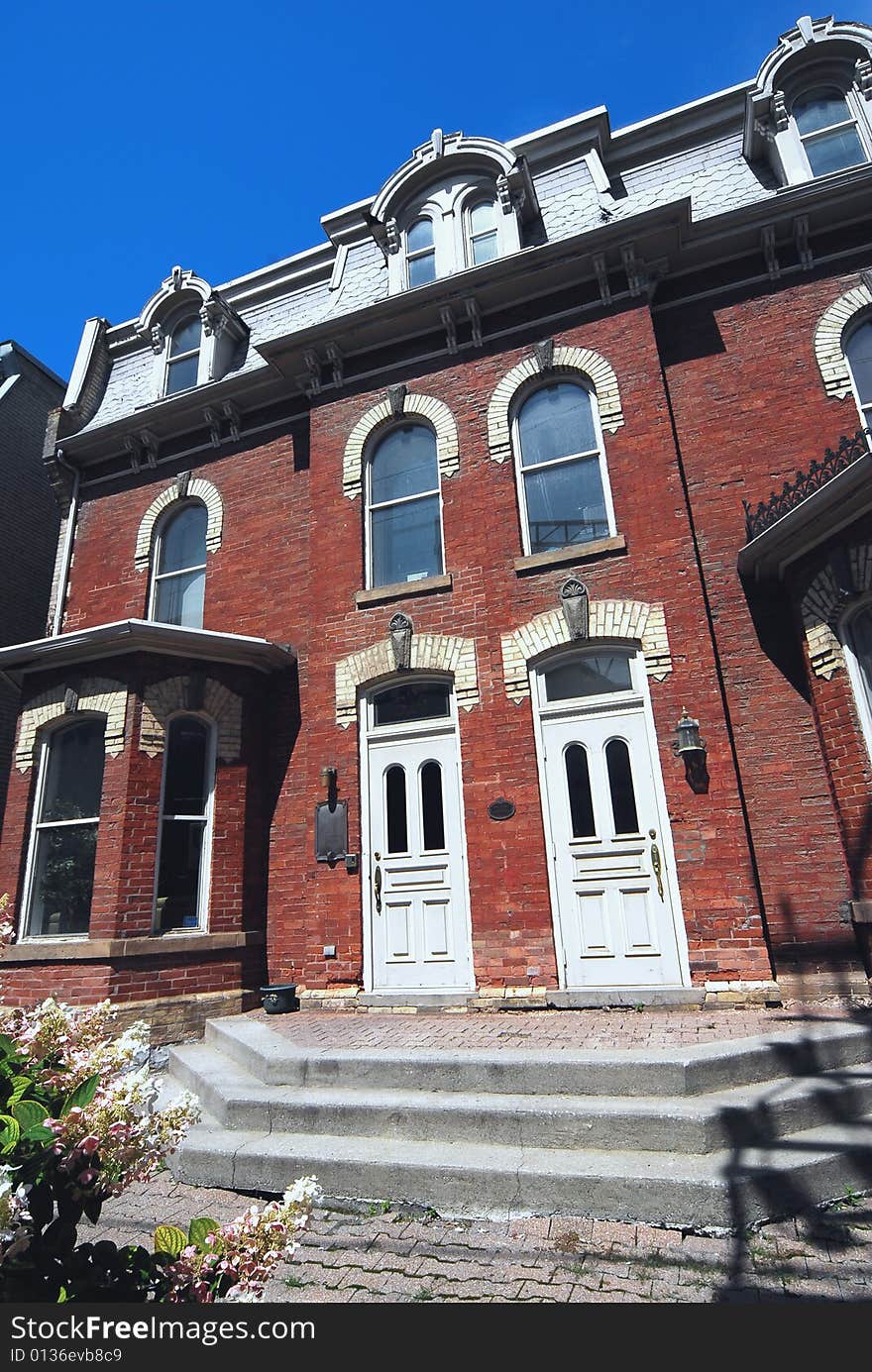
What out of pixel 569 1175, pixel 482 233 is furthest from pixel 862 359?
pixel 569 1175

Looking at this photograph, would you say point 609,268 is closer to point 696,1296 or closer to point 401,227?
point 401,227

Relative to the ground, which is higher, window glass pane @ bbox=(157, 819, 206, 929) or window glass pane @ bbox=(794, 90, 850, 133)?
window glass pane @ bbox=(794, 90, 850, 133)

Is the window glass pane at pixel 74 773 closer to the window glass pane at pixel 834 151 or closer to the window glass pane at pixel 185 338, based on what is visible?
the window glass pane at pixel 185 338

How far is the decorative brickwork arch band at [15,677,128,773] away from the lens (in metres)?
8.28

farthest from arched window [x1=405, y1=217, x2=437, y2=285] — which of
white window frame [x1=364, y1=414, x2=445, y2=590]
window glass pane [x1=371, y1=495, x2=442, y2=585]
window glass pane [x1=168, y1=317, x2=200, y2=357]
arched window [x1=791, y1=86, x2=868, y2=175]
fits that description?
arched window [x1=791, y1=86, x2=868, y2=175]

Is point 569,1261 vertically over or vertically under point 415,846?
under

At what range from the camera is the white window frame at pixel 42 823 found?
8.08 m

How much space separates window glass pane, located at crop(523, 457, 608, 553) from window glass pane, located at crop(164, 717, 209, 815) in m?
4.49

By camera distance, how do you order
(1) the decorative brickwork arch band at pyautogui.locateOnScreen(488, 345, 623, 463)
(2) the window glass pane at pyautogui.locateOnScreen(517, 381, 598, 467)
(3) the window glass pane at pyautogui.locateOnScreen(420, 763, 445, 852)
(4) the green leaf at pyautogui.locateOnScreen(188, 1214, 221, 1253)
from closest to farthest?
1. (4) the green leaf at pyautogui.locateOnScreen(188, 1214, 221, 1253)
2. (3) the window glass pane at pyautogui.locateOnScreen(420, 763, 445, 852)
3. (1) the decorative brickwork arch band at pyautogui.locateOnScreen(488, 345, 623, 463)
4. (2) the window glass pane at pyautogui.locateOnScreen(517, 381, 598, 467)

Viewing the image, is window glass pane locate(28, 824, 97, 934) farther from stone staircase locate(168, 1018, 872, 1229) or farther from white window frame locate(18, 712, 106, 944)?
stone staircase locate(168, 1018, 872, 1229)

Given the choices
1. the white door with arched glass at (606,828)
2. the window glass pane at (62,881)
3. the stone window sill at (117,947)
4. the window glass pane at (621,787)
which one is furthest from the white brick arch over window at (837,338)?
the window glass pane at (62,881)

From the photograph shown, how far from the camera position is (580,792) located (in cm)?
738

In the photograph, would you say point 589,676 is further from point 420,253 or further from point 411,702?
point 420,253

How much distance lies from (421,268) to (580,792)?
746 centimetres
